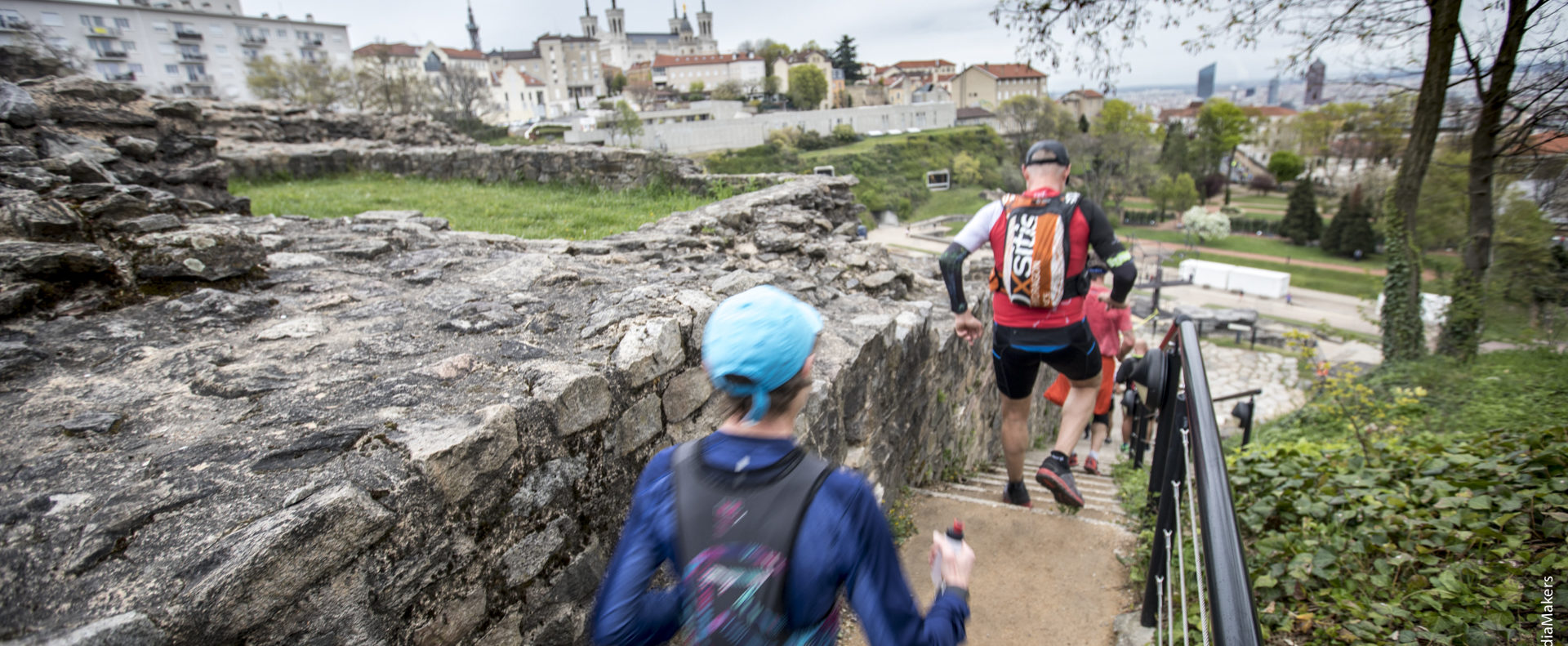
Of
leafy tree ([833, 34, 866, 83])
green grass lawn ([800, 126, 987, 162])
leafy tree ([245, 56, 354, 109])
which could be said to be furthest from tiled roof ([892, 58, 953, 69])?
leafy tree ([245, 56, 354, 109])

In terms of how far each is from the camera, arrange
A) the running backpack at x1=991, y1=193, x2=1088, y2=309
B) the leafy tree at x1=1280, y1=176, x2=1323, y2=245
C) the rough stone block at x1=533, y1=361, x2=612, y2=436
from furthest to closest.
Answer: the leafy tree at x1=1280, y1=176, x2=1323, y2=245 → the running backpack at x1=991, y1=193, x2=1088, y2=309 → the rough stone block at x1=533, y1=361, x2=612, y2=436

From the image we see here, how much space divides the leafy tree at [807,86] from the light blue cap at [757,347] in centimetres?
7383

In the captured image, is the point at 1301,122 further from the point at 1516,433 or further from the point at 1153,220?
the point at 1516,433

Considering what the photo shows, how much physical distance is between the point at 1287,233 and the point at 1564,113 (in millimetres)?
44840

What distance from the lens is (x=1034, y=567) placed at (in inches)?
135

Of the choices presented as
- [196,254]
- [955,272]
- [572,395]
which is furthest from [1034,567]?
[196,254]

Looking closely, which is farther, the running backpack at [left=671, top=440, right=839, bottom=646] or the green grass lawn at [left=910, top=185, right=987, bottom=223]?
the green grass lawn at [left=910, top=185, right=987, bottom=223]

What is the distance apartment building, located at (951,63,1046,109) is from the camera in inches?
3206

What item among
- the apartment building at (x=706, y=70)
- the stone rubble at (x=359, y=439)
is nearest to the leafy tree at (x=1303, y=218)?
the stone rubble at (x=359, y=439)

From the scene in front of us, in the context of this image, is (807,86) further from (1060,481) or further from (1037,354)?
(1060,481)

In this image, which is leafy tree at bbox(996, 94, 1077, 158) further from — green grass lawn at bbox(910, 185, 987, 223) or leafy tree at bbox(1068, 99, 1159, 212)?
green grass lawn at bbox(910, 185, 987, 223)

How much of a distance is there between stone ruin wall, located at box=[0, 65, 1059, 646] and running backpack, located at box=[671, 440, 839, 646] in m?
0.95

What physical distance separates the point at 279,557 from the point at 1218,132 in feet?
231

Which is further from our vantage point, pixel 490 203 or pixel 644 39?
pixel 644 39
